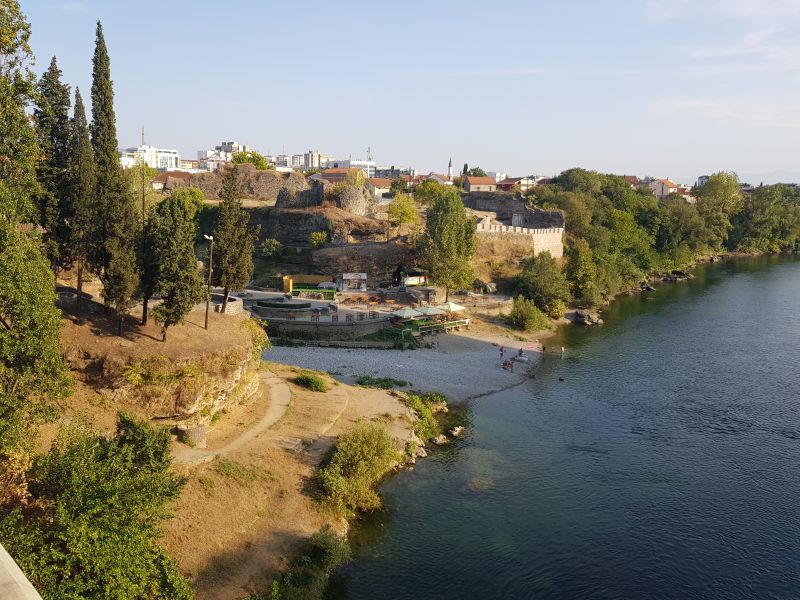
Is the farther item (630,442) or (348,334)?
(348,334)

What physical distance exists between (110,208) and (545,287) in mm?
50800

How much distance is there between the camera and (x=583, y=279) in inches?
3034

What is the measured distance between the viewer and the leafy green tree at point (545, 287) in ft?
230

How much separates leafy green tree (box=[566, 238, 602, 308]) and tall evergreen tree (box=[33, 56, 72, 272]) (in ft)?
194

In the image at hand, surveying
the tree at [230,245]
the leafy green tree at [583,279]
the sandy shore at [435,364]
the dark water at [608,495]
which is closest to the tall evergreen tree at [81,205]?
the tree at [230,245]

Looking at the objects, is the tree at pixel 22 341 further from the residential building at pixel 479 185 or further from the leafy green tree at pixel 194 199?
the residential building at pixel 479 185

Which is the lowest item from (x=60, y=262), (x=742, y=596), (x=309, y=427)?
(x=742, y=596)

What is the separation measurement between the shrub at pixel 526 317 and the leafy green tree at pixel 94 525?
155 ft

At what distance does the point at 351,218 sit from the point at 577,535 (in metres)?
63.0

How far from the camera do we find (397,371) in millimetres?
47375

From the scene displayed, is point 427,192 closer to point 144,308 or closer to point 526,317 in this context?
point 526,317

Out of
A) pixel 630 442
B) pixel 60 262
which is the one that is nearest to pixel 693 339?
pixel 630 442

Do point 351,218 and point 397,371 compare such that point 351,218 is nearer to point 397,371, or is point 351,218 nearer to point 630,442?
point 397,371

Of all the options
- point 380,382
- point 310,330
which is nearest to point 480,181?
point 310,330
